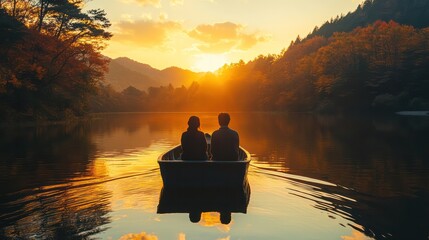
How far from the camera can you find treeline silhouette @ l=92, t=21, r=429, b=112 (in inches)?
2815

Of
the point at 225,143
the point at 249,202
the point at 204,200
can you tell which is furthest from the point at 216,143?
the point at 249,202

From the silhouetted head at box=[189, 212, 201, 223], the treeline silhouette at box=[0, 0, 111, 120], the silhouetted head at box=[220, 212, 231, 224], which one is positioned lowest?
the silhouetted head at box=[220, 212, 231, 224]

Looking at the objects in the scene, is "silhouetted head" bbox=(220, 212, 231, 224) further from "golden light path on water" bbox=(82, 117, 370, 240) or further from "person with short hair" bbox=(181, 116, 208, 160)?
"person with short hair" bbox=(181, 116, 208, 160)

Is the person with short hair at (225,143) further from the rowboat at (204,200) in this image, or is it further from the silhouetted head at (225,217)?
the silhouetted head at (225,217)

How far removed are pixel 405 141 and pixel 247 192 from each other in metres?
19.3

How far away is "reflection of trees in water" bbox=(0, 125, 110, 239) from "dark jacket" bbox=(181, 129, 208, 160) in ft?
8.88

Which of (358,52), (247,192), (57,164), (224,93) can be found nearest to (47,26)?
(57,164)

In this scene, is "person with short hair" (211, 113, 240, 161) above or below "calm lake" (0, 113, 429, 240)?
above

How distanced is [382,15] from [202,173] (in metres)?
162

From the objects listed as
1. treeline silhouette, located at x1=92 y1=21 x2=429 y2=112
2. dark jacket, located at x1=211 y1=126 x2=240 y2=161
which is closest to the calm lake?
dark jacket, located at x1=211 y1=126 x2=240 y2=161

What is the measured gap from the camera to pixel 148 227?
7617mm

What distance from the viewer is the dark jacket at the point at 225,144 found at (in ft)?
36.6

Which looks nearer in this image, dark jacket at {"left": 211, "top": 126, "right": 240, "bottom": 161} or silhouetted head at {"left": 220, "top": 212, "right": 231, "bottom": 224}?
silhouetted head at {"left": 220, "top": 212, "right": 231, "bottom": 224}

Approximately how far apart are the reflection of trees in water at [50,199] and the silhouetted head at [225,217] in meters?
2.56
